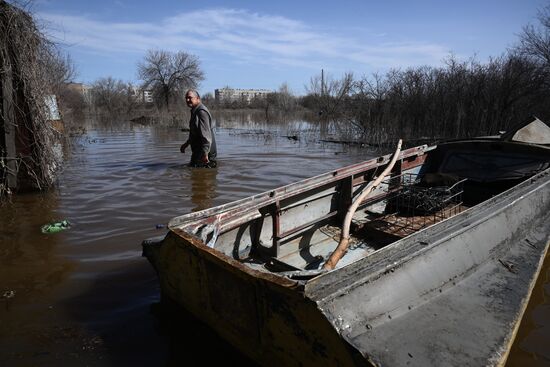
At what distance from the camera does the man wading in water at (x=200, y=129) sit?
8.04 meters

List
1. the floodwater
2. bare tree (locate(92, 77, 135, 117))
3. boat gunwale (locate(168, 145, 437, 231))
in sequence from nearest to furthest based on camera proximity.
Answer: the floodwater, boat gunwale (locate(168, 145, 437, 231)), bare tree (locate(92, 77, 135, 117))

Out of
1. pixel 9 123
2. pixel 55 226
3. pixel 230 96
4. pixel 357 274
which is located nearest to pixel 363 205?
pixel 357 274

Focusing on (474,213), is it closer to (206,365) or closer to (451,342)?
(451,342)

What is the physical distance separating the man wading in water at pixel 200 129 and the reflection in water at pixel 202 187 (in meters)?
0.29

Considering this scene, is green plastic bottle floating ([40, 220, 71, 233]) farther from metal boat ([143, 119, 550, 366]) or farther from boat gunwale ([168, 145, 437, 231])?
boat gunwale ([168, 145, 437, 231])

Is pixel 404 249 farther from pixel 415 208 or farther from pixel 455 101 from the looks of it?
pixel 455 101

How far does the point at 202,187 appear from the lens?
26.1ft

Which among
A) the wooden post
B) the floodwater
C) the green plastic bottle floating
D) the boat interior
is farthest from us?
the wooden post

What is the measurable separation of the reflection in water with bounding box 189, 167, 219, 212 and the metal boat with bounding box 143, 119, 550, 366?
268cm

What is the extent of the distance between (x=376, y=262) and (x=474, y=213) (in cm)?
161

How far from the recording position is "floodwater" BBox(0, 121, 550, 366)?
9.39 ft

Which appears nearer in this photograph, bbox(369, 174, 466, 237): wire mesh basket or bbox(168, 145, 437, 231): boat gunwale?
bbox(168, 145, 437, 231): boat gunwale

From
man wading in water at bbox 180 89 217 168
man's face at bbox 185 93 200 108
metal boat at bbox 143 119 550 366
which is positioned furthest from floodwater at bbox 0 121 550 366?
man's face at bbox 185 93 200 108

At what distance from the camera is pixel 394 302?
246 centimetres
